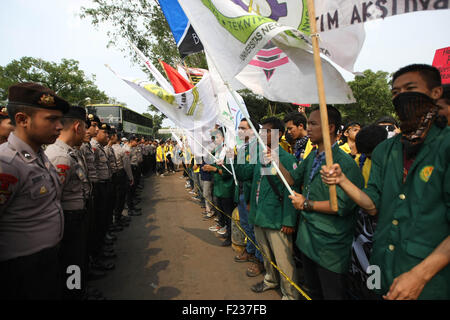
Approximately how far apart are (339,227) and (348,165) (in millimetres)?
530

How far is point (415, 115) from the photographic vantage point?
1.42m

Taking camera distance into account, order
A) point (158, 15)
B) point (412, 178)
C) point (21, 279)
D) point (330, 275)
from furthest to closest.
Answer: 1. point (158, 15)
2. point (330, 275)
3. point (21, 279)
4. point (412, 178)

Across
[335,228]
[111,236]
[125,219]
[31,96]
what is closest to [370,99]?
[125,219]

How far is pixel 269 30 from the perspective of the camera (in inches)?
68.1

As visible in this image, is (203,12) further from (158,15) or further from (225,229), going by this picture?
(158,15)

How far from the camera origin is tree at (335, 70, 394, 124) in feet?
81.4

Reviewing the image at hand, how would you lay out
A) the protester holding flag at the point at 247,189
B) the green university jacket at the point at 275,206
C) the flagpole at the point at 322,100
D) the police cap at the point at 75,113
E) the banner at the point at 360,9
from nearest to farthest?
1. the banner at the point at 360,9
2. the flagpole at the point at 322,100
3. the green university jacket at the point at 275,206
4. the police cap at the point at 75,113
5. the protester holding flag at the point at 247,189

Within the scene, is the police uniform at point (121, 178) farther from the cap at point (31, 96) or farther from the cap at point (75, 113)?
the cap at point (31, 96)

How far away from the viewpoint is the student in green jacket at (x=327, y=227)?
2.08m

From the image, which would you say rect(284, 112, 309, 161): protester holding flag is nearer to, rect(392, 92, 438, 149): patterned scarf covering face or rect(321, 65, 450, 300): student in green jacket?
rect(321, 65, 450, 300): student in green jacket

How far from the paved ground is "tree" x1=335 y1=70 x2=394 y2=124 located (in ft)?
77.0

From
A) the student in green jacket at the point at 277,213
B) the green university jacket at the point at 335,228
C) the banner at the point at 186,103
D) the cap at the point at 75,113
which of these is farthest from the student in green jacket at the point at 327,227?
the cap at the point at 75,113

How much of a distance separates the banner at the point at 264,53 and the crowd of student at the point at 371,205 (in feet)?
0.89

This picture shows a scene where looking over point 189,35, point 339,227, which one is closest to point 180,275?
point 339,227
